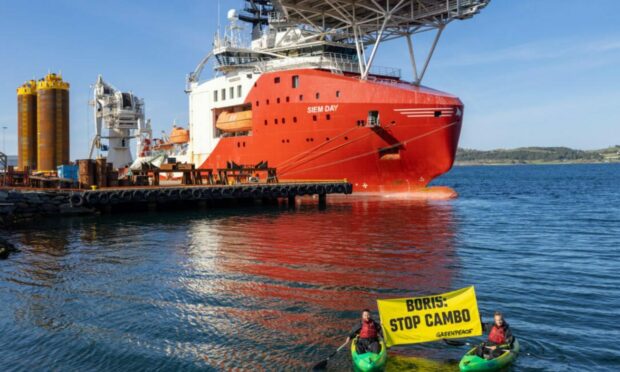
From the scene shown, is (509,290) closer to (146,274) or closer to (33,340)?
(146,274)

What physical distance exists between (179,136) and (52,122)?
14.0m

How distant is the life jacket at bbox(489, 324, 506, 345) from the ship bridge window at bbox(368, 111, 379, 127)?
26.9 meters

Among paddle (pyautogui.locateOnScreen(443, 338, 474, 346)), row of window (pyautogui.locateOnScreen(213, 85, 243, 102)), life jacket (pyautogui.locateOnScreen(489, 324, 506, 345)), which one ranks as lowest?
paddle (pyautogui.locateOnScreen(443, 338, 474, 346))

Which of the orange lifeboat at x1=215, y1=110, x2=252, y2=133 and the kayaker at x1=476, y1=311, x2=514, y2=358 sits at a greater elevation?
the orange lifeboat at x1=215, y1=110, x2=252, y2=133

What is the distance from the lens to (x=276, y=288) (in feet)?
49.8

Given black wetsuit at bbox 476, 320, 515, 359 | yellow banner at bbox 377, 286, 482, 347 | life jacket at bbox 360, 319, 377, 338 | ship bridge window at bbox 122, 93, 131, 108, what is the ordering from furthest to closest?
ship bridge window at bbox 122, 93, 131, 108 → yellow banner at bbox 377, 286, 482, 347 → life jacket at bbox 360, 319, 377, 338 → black wetsuit at bbox 476, 320, 515, 359

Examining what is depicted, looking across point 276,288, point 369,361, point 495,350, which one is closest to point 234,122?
point 276,288

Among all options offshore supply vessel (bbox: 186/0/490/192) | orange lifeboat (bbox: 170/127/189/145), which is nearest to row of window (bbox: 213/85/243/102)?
offshore supply vessel (bbox: 186/0/490/192)

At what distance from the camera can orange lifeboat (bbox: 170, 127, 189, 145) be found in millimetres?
60534

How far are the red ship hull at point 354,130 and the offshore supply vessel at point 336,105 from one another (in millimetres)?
73

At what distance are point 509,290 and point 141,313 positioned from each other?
10369 mm

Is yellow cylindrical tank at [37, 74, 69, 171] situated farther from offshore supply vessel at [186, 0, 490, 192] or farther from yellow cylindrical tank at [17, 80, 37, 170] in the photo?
offshore supply vessel at [186, 0, 490, 192]

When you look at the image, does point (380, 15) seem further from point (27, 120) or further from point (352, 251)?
point (27, 120)

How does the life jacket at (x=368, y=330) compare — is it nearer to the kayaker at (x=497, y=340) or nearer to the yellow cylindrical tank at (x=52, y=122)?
the kayaker at (x=497, y=340)
